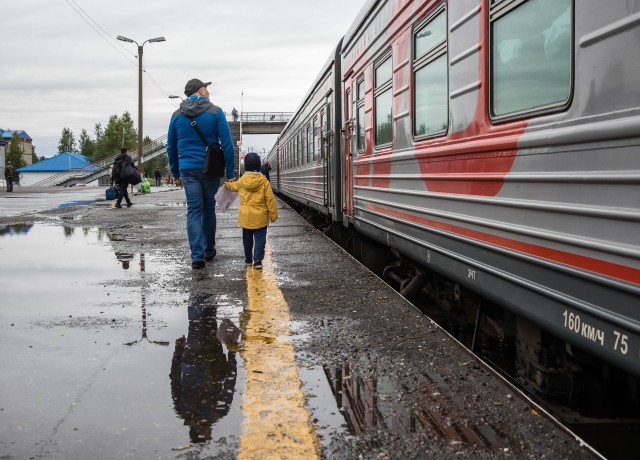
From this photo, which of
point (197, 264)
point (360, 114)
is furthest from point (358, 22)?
point (197, 264)

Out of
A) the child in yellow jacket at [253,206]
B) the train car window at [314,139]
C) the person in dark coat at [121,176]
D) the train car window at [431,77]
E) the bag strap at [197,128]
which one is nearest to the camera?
the train car window at [431,77]

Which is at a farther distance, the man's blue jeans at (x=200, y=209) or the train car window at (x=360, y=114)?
the train car window at (x=360, y=114)

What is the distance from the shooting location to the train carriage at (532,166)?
2.58 metres

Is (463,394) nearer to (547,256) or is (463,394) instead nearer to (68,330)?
(547,256)

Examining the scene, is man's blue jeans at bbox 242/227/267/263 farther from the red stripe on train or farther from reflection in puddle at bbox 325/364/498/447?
reflection in puddle at bbox 325/364/498/447

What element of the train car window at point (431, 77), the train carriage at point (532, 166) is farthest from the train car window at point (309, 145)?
→ the train car window at point (431, 77)

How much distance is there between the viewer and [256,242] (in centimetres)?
700

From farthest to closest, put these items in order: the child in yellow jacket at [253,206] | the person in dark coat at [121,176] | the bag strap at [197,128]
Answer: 1. the person in dark coat at [121,176]
2. the bag strap at [197,128]
3. the child in yellow jacket at [253,206]

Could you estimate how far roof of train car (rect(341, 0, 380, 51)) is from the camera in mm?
7318

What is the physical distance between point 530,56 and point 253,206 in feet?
13.4

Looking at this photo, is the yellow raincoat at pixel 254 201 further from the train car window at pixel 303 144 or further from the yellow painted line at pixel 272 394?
the train car window at pixel 303 144

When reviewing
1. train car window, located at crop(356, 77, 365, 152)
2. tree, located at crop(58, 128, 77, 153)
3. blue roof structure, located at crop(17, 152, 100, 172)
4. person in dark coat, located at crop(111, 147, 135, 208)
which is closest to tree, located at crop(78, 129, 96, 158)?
tree, located at crop(58, 128, 77, 153)

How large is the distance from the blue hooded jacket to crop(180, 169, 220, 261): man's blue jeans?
4.8 inches

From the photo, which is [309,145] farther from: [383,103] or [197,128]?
[383,103]
